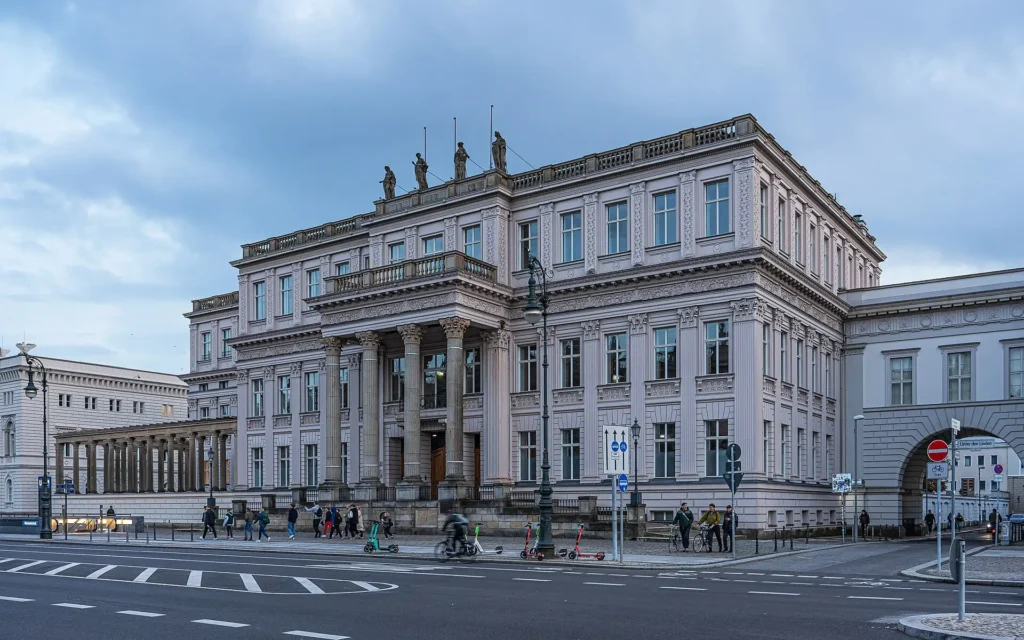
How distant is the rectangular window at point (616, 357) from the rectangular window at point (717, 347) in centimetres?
407

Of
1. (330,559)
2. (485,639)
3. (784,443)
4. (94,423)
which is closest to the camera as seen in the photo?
(485,639)

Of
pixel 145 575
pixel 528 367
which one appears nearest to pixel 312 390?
pixel 528 367

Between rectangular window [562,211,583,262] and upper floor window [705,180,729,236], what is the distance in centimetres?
667

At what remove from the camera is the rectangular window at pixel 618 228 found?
47.9 metres

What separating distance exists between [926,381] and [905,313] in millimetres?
3527

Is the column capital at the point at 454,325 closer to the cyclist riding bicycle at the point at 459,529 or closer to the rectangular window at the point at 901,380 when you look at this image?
the cyclist riding bicycle at the point at 459,529

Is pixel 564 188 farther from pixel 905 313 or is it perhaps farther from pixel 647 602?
pixel 647 602

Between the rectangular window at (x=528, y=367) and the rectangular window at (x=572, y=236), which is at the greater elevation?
the rectangular window at (x=572, y=236)

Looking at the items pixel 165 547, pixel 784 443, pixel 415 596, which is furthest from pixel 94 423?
pixel 415 596

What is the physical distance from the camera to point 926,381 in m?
51.4

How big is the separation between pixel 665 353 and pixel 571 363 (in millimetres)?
5109

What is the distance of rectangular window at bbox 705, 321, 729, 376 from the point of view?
44750 millimetres

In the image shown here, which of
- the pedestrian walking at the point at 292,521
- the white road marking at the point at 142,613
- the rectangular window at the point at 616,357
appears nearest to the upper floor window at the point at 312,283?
the pedestrian walking at the point at 292,521

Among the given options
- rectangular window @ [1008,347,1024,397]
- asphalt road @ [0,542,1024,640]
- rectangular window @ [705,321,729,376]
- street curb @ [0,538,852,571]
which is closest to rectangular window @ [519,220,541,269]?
rectangular window @ [705,321,729,376]
